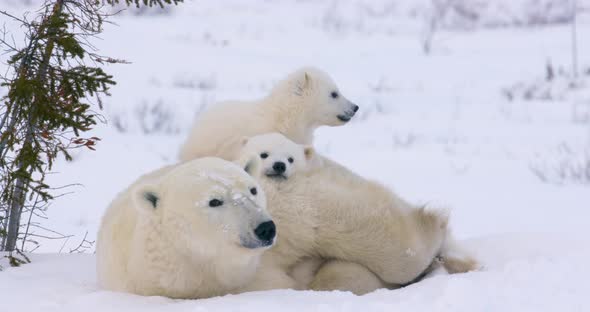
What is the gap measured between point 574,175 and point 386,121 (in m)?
4.45

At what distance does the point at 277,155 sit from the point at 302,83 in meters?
2.00

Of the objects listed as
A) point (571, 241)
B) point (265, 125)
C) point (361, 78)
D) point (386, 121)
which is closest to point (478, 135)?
point (386, 121)

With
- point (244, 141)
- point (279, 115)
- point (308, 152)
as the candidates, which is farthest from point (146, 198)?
point (279, 115)

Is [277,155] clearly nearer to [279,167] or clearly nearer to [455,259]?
[279,167]

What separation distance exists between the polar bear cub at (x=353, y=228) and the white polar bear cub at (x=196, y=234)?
1.29 feet

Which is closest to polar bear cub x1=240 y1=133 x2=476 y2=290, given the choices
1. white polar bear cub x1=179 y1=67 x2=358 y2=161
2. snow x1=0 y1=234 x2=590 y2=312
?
snow x1=0 y1=234 x2=590 y2=312

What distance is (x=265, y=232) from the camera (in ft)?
11.2

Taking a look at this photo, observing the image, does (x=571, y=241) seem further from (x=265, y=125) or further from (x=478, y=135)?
(x=478, y=135)

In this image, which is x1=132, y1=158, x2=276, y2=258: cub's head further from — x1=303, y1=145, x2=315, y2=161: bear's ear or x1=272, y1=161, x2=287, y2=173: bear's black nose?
x1=303, y1=145, x2=315, y2=161: bear's ear

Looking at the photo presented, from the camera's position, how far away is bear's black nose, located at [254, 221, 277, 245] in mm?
3422

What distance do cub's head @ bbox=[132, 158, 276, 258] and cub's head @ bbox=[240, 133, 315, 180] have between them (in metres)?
0.65

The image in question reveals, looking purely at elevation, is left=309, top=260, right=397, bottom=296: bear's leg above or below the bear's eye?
below

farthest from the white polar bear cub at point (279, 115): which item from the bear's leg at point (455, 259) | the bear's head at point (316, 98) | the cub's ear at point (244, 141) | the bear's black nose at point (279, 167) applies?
the bear's leg at point (455, 259)

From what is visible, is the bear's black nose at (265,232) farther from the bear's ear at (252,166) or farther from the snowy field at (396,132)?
the bear's ear at (252,166)
